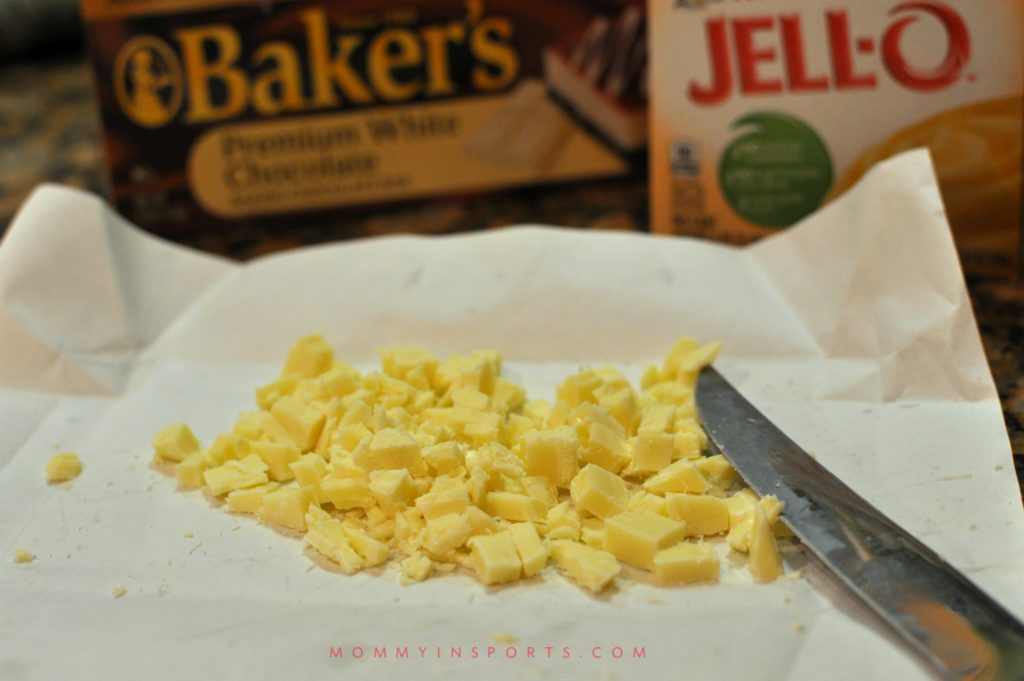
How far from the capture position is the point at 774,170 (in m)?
1.25

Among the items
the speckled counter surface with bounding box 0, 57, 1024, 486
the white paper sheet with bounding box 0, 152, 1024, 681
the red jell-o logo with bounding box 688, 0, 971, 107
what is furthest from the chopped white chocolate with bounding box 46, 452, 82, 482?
the red jell-o logo with bounding box 688, 0, 971, 107

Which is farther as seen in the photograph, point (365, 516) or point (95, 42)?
point (95, 42)

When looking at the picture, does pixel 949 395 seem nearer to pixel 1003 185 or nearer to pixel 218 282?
pixel 1003 185

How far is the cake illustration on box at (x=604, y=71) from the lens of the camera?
4.68 feet

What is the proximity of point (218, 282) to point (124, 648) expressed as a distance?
0.57 m

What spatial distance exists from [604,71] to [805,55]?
331 millimetres

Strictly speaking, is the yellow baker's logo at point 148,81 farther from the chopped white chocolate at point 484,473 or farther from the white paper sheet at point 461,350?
the chopped white chocolate at point 484,473

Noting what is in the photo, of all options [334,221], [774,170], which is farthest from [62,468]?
[774,170]

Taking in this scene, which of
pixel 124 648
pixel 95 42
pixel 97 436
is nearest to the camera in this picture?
pixel 124 648

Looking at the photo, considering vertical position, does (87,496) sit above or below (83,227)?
below

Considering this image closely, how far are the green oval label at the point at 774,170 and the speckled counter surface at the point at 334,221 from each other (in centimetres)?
19

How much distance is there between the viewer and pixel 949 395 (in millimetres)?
936

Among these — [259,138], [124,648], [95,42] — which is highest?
[95,42]

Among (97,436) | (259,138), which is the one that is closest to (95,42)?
(259,138)
